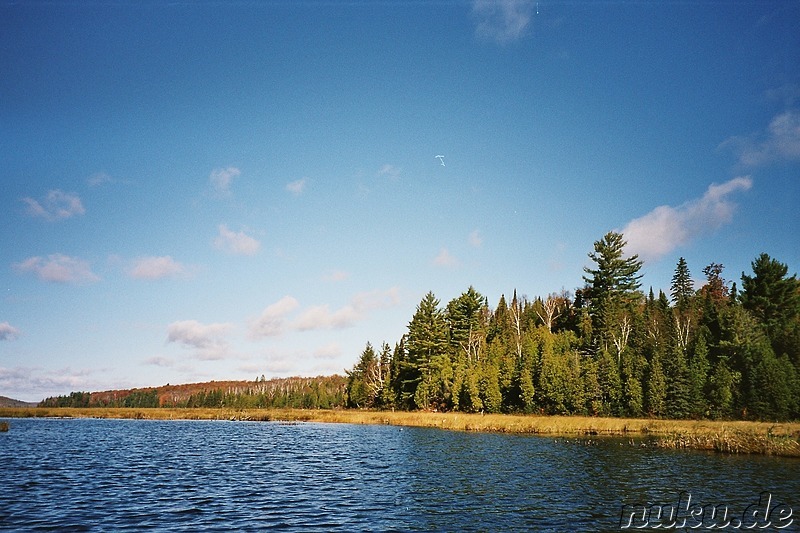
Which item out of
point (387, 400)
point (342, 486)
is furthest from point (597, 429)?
point (387, 400)

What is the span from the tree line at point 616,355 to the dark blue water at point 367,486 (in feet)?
106

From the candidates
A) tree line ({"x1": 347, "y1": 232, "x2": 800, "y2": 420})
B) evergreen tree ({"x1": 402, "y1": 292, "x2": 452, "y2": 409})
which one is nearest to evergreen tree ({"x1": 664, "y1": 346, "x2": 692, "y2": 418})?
tree line ({"x1": 347, "y1": 232, "x2": 800, "y2": 420})

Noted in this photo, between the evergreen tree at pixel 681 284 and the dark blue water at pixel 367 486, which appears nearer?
the dark blue water at pixel 367 486

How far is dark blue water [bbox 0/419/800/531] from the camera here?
826 inches

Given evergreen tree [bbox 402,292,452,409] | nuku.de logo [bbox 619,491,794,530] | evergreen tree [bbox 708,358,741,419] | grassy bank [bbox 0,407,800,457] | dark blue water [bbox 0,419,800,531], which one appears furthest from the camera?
evergreen tree [bbox 402,292,452,409]

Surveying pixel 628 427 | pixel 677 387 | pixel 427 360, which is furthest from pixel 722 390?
pixel 427 360

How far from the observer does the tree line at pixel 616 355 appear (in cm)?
7038

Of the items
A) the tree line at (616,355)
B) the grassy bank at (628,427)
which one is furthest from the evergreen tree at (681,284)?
the grassy bank at (628,427)

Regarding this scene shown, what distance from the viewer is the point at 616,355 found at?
287ft

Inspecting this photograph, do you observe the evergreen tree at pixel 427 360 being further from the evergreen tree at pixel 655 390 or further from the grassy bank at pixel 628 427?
the evergreen tree at pixel 655 390

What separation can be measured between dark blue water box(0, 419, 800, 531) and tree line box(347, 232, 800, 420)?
3231cm

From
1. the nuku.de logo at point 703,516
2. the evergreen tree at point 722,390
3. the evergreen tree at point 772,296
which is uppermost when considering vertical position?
the evergreen tree at point 772,296

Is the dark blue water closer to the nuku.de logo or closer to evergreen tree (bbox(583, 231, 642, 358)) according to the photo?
the nuku.de logo

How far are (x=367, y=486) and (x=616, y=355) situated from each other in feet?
231
